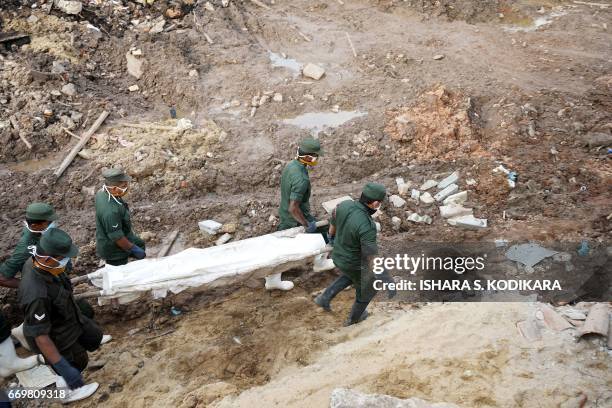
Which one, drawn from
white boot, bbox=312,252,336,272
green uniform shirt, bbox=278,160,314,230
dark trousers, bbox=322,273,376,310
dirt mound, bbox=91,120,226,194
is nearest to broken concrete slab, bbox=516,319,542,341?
dark trousers, bbox=322,273,376,310

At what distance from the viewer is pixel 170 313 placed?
6133mm

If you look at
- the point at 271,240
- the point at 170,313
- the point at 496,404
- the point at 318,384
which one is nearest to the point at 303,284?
the point at 271,240

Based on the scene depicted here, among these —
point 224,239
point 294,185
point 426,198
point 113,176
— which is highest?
point 113,176

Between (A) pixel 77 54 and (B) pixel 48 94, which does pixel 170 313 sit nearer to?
(B) pixel 48 94

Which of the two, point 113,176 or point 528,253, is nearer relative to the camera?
point 113,176

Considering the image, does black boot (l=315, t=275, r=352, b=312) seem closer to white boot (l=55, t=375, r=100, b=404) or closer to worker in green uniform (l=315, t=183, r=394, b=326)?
worker in green uniform (l=315, t=183, r=394, b=326)

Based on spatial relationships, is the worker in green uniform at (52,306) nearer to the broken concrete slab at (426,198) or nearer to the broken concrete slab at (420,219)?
the broken concrete slab at (420,219)

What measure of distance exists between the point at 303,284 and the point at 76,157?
496 centimetres

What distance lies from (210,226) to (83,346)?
2.91 m

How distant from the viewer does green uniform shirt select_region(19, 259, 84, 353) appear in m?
4.06

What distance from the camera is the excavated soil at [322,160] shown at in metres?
4.73

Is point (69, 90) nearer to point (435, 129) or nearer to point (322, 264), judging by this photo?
point (322, 264)

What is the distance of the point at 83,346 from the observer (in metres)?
4.86

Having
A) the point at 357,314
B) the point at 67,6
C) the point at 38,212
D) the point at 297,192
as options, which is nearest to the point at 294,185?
the point at 297,192
